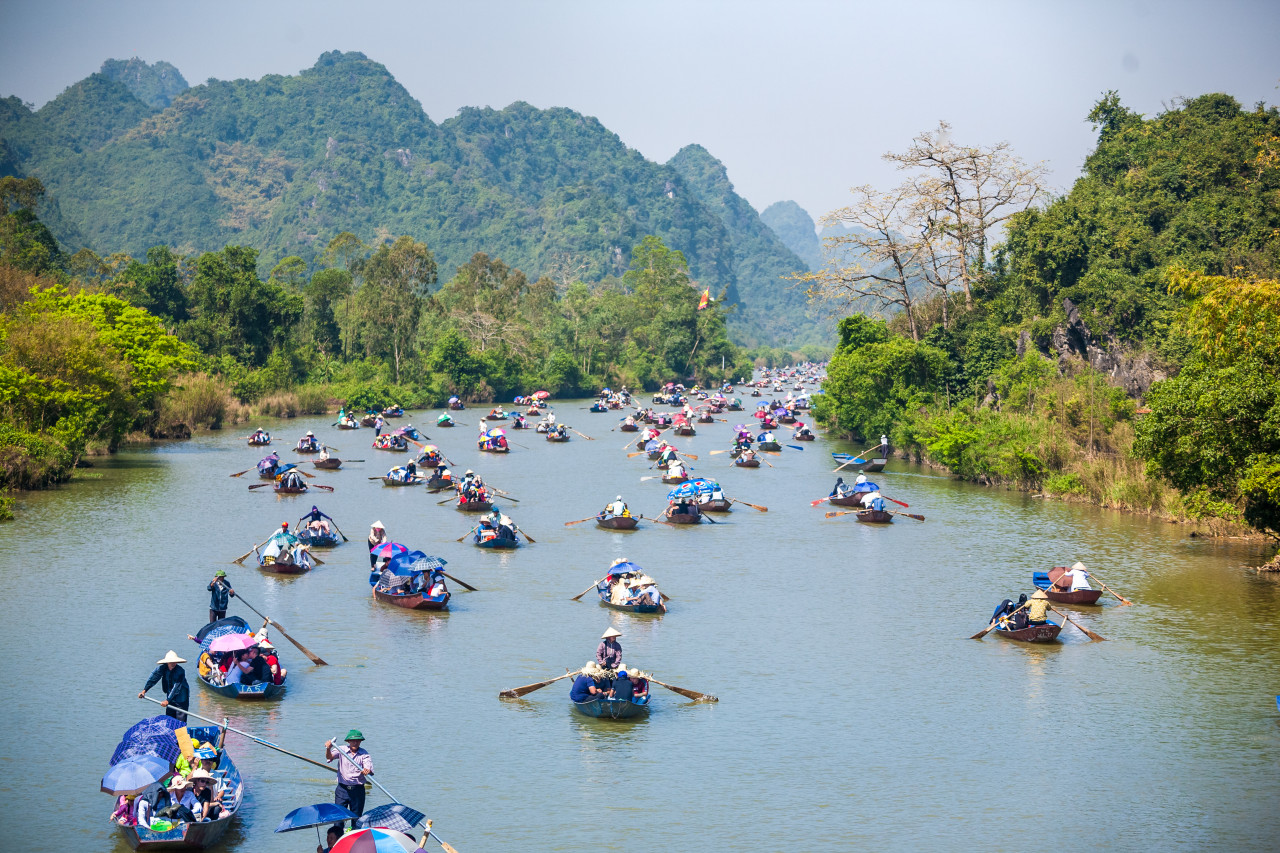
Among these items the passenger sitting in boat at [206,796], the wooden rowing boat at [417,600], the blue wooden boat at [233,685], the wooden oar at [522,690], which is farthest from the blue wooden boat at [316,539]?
the passenger sitting in boat at [206,796]

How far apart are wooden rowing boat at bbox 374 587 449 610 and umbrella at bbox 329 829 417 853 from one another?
15232 mm

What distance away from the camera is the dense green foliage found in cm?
3262

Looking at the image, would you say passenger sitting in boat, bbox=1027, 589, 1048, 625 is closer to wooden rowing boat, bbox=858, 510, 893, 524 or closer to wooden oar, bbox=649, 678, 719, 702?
wooden oar, bbox=649, 678, 719, 702

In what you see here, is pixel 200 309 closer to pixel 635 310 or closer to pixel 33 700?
pixel 635 310

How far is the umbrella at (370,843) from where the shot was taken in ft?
49.3

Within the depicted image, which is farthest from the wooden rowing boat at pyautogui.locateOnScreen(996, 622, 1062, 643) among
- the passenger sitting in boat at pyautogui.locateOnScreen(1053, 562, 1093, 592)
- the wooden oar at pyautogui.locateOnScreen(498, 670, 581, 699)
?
the wooden oar at pyautogui.locateOnScreen(498, 670, 581, 699)

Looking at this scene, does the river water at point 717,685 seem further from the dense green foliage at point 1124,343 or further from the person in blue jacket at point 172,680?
the dense green foliage at point 1124,343

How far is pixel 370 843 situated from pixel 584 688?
8.03 m

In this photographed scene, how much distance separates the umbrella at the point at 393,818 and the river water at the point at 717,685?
199 centimetres

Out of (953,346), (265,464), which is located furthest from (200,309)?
(953,346)

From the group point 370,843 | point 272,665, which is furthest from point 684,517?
point 370,843

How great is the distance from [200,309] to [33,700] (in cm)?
7046

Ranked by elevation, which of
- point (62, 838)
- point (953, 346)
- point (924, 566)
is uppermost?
point (953, 346)

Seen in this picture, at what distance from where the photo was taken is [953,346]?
221 ft
